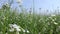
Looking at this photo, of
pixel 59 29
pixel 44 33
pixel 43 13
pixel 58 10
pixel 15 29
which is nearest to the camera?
pixel 15 29

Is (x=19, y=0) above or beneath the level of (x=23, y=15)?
above

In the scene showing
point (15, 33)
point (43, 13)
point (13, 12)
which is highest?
point (15, 33)

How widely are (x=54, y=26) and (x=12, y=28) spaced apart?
60.7 inches

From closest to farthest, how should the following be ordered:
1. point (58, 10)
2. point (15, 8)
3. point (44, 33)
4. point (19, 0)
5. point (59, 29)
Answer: point (19, 0) → point (59, 29) → point (44, 33) → point (15, 8) → point (58, 10)

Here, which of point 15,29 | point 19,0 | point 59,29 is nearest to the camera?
point 15,29

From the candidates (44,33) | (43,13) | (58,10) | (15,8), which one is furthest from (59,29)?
(43,13)

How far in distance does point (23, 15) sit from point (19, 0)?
1.86 m

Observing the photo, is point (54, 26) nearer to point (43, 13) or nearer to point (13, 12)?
point (13, 12)

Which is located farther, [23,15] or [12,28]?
[23,15]

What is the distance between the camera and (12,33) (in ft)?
Result: 3.97

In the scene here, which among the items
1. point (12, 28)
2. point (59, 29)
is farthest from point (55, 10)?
point (12, 28)

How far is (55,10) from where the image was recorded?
189 inches

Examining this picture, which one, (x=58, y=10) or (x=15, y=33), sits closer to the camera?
(x=15, y=33)

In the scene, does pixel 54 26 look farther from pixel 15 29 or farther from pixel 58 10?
pixel 58 10
